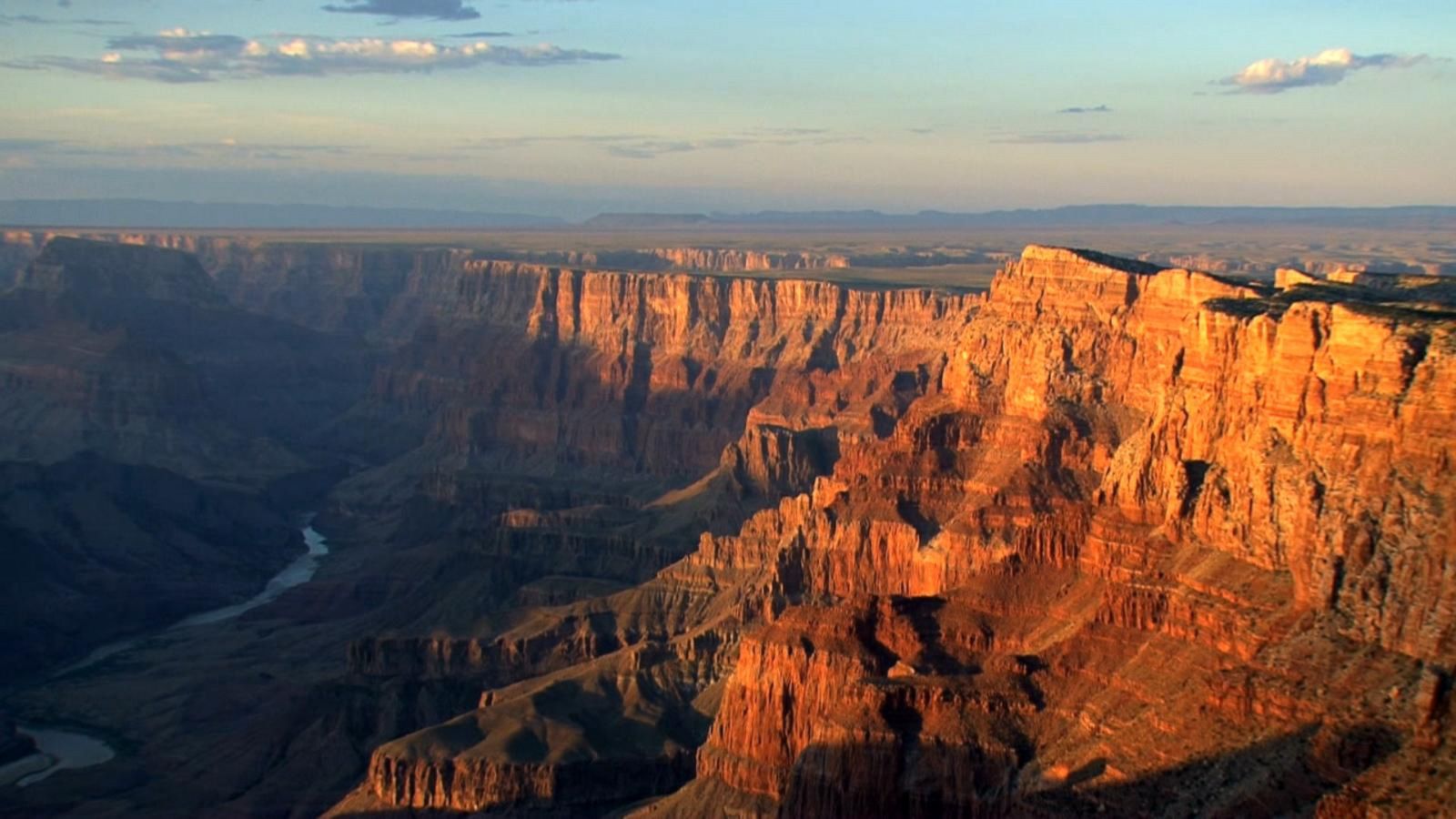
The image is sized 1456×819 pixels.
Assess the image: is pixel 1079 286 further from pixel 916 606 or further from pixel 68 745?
pixel 68 745

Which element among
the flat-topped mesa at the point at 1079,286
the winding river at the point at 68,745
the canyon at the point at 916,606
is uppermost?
the flat-topped mesa at the point at 1079,286

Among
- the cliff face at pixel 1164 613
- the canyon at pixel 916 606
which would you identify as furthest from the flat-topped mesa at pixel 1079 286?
the cliff face at pixel 1164 613

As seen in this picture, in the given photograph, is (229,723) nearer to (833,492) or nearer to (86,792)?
(86,792)

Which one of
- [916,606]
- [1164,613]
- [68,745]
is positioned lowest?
[68,745]

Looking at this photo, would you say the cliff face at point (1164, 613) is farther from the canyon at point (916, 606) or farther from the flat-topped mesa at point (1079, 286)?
the flat-topped mesa at point (1079, 286)

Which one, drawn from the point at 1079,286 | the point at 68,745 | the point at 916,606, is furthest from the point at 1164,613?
the point at 68,745
